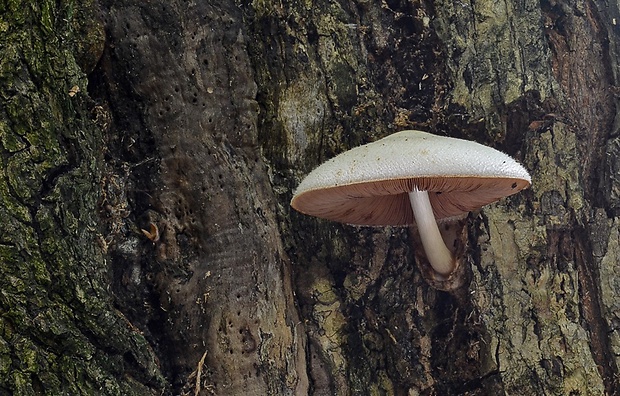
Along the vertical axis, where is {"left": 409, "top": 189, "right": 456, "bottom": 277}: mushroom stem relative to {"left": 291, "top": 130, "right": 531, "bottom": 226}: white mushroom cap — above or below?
below

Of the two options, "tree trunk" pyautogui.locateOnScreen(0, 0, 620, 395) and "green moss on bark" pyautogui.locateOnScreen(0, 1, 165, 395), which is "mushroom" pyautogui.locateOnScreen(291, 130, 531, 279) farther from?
"green moss on bark" pyautogui.locateOnScreen(0, 1, 165, 395)

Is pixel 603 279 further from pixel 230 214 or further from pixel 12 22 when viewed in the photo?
pixel 12 22

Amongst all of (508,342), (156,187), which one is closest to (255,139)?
(156,187)

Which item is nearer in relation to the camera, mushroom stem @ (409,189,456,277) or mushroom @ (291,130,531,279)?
mushroom @ (291,130,531,279)

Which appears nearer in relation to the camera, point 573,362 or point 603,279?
point 573,362

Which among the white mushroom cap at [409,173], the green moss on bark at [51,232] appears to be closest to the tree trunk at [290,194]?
the green moss on bark at [51,232]

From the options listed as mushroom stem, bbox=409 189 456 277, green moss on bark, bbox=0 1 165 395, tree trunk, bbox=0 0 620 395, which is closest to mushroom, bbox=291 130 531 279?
mushroom stem, bbox=409 189 456 277

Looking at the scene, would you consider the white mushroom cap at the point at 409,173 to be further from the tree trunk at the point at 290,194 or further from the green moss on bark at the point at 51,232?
the green moss on bark at the point at 51,232

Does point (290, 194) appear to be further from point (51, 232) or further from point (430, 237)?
point (51, 232)
